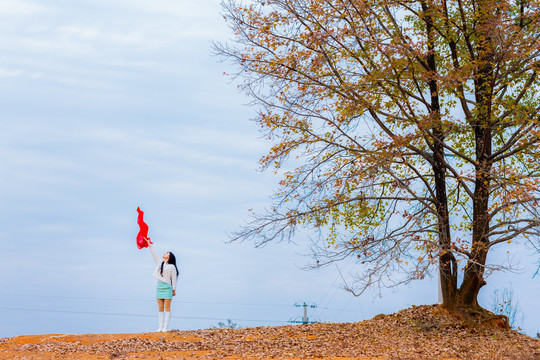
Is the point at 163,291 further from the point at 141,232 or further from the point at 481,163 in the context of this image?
the point at 481,163

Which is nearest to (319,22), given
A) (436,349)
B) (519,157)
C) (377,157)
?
(377,157)

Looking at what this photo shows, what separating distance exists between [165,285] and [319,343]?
14.0 ft

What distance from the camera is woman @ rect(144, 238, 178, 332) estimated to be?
1395 cm

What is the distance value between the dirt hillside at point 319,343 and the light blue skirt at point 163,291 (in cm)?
89

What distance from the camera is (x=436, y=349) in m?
10.9

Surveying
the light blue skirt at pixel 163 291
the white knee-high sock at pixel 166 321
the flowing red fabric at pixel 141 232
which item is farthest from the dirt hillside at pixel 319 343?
the flowing red fabric at pixel 141 232

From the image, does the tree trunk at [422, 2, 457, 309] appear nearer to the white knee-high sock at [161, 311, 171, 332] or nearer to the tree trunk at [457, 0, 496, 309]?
the tree trunk at [457, 0, 496, 309]

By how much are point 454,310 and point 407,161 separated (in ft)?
12.3

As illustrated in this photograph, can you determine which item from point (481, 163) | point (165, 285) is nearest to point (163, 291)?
point (165, 285)

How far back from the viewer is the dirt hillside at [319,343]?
34.5 ft

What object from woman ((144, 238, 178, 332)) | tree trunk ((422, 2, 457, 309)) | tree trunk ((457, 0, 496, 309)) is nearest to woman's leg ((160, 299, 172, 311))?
woman ((144, 238, 178, 332))

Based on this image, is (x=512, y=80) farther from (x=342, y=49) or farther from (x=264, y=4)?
(x=264, y=4)

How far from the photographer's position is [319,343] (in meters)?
11.6

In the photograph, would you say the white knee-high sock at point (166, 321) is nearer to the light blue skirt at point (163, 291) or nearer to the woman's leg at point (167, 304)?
the woman's leg at point (167, 304)
